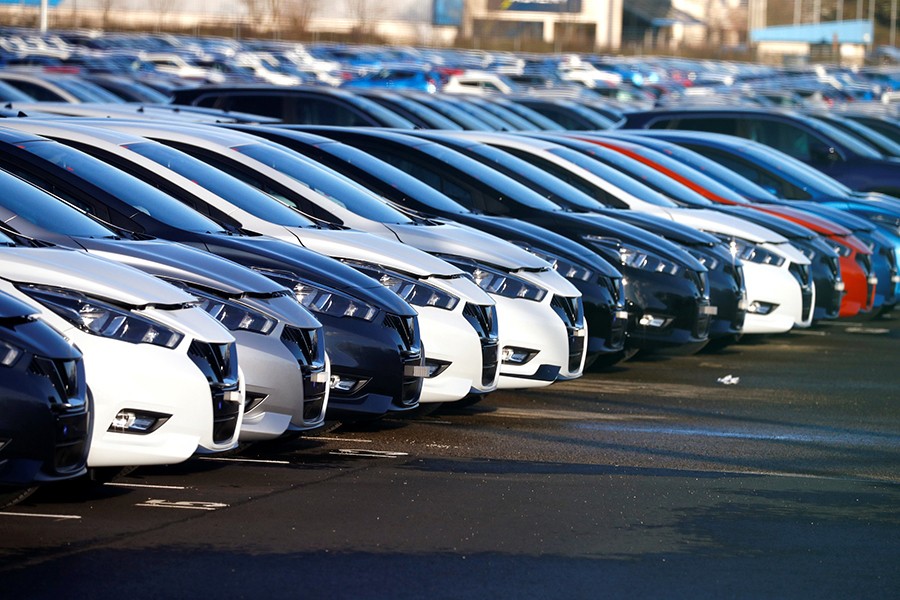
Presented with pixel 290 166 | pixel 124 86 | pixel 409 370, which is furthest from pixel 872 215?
pixel 124 86

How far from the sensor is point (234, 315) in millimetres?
7316

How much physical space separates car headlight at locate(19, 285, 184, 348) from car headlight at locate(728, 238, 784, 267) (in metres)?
7.19

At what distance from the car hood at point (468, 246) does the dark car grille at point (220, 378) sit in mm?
3032

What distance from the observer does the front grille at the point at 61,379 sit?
5781 millimetres

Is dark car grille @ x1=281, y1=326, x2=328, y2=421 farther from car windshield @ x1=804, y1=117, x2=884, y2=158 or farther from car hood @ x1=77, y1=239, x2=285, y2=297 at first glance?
car windshield @ x1=804, y1=117, x2=884, y2=158

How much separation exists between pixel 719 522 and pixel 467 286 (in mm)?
2644

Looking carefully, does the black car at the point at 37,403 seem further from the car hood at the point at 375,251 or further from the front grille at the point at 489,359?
the front grille at the point at 489,359

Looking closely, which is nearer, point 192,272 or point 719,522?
point 719,522

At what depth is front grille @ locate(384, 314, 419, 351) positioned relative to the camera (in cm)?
808

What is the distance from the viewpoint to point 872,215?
16000mm

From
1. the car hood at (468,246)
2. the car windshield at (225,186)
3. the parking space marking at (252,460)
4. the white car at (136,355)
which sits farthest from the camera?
the car hood at (468,246)

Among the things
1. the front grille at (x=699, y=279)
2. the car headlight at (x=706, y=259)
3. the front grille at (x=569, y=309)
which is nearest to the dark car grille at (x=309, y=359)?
the front grille at (x=569, y=309)

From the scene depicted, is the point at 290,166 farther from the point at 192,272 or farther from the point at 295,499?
the point at 295,499

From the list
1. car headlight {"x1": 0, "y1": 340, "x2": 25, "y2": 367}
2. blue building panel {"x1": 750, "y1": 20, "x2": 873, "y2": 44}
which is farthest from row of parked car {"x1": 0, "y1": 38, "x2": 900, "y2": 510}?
blue building panel {"x1": 750, "y1": 20, "x2": 873, "y2": 44}
